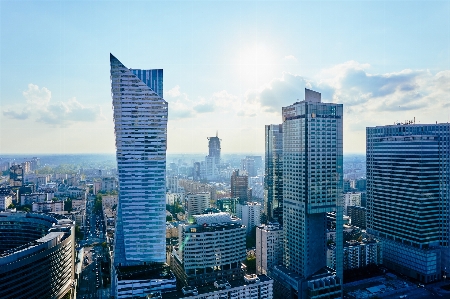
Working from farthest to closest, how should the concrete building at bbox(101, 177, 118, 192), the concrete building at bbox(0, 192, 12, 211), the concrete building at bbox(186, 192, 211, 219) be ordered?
the concrete building at bbox(101, 177, 118, 192) < the concrete building at bbox(0, 192, 12, 211) < the concrete building at bbox(186, 192, 211, 219)

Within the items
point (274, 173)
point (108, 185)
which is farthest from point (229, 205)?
point (108, 185)

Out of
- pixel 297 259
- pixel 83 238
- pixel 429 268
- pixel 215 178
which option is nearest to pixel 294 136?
pixel 297 259

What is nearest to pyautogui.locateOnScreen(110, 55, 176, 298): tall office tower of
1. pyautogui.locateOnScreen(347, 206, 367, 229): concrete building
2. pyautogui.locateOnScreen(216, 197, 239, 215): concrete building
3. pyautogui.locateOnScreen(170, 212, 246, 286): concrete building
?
pyautogui.locateOnScreen(170, 212, 246, 286): concrete building

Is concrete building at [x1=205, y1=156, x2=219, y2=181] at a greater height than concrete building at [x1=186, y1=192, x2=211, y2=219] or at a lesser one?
greater

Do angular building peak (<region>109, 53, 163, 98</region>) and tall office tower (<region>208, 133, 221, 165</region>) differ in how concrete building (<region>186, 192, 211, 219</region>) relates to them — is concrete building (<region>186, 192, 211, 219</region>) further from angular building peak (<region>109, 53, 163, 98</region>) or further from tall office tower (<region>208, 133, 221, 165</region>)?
tall office tower (<region>208, 133, 221, 165</region>)

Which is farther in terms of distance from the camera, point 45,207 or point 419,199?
point 45,207

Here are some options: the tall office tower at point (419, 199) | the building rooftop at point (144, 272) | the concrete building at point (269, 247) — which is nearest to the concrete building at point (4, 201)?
the building rooftop at point (144, 272)

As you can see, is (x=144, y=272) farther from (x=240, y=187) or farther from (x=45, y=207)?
(x=240, y=187)

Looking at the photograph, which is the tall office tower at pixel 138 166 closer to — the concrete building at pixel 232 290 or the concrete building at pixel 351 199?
the concrete building at pixel 232 290
